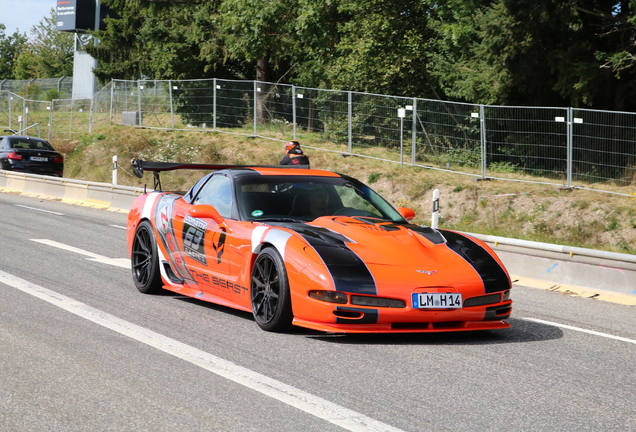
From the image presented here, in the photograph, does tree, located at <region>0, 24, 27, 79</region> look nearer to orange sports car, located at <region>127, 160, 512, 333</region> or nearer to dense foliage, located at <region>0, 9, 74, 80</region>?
dense foliage, located at <region>0, 9, 74, 80</region>

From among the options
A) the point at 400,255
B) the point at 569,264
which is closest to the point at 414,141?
the point at 569,264

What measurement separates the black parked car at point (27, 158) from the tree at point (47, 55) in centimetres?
6762

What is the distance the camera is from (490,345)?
6609 millimetres

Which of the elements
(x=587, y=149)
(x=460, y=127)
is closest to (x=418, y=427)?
(x=587, y=149)

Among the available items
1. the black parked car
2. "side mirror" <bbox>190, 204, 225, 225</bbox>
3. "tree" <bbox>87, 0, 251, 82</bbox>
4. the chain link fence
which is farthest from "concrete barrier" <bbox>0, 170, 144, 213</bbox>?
"tree" <bbox>87, 0, 251, 82</bbox>

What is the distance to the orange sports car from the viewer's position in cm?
643

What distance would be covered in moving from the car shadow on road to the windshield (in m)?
→ 1.31

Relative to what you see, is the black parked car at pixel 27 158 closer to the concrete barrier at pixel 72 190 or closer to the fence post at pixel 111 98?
the concrete barrier at pixel 72 190

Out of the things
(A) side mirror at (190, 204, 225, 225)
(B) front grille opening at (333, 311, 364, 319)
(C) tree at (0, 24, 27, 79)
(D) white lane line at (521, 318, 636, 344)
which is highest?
(C) tree at (0, 24, 27, 79)

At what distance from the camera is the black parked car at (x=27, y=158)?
28.3m

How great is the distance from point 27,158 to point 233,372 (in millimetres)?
24752

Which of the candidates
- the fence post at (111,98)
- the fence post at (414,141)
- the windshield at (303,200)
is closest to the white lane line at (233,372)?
the windshield at (303,200)

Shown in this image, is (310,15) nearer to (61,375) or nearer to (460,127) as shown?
(460,127)

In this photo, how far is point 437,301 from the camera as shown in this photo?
6461mm
